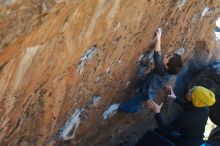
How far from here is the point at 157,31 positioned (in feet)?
20.7

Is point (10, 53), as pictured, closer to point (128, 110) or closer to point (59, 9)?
point (59, 9)

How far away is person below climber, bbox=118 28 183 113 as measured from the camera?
19.6 ft

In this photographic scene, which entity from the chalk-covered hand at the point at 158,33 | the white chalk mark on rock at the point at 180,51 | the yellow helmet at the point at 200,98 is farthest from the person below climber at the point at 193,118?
the white chalk mark on rock at the point at 180,51

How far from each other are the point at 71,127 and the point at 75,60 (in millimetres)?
1301

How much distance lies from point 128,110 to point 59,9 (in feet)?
10.1

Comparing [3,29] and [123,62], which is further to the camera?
[123,62]

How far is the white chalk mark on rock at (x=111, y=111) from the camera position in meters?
6.60

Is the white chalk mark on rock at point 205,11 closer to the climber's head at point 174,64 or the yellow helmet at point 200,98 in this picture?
the climber's head at point 174,64

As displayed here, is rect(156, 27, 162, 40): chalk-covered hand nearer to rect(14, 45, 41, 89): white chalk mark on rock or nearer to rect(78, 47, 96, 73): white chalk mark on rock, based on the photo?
rect(78, 47, 96, 73): white chalk mark on rock

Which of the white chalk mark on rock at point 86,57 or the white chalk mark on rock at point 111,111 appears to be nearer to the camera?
the white chalk mark on rock at point 86,57

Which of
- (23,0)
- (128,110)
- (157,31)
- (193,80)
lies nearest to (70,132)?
(128,110)

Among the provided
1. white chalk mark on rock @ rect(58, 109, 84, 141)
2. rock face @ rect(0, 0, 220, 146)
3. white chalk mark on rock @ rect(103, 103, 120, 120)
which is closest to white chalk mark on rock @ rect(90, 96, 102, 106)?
rock face @ rect(0, 0, 220, 146)

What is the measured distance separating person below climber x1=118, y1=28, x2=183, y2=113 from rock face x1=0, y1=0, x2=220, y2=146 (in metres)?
0.15

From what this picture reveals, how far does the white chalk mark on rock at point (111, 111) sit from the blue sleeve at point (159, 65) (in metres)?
0.89
